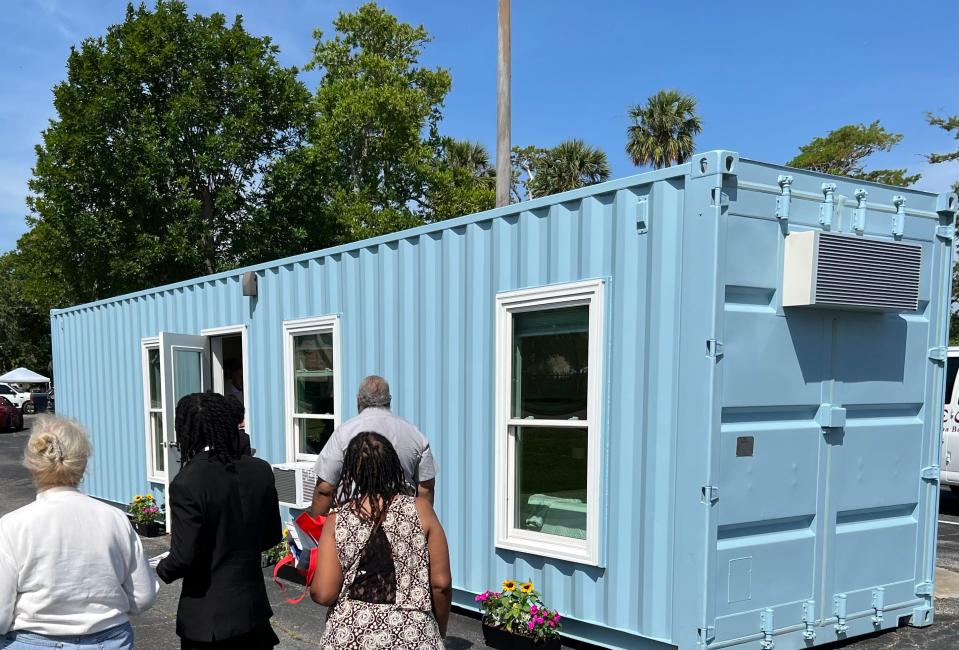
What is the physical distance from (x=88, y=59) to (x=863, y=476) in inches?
750

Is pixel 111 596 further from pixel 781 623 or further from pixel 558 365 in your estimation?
pixel 781 623

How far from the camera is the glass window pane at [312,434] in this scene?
710cm

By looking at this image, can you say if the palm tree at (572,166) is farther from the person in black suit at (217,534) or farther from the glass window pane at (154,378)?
the person in black suit at (217,534)

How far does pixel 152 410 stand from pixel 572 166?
2208 cm

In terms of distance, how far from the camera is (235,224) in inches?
734

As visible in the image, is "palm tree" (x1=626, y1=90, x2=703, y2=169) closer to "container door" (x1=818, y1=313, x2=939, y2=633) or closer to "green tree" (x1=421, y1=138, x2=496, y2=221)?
"green tree" (x1=421, y1=138, x2=496, y2=221)

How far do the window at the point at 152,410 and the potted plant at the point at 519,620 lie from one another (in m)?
6.11

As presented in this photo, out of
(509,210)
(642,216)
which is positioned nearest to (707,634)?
(642,216)

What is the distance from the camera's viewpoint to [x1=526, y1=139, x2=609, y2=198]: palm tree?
28766 millimetres

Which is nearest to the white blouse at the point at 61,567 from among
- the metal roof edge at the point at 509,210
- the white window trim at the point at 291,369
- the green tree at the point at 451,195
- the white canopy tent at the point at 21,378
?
the metal roof edge at the point at 509,210

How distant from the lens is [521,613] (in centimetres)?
462

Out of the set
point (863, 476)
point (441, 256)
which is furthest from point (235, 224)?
point (863, 476)

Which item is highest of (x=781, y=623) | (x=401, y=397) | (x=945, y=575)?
(x=401, y=397)

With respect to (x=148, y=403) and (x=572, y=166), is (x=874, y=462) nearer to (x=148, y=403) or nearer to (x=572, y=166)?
(x=148, y=403)
